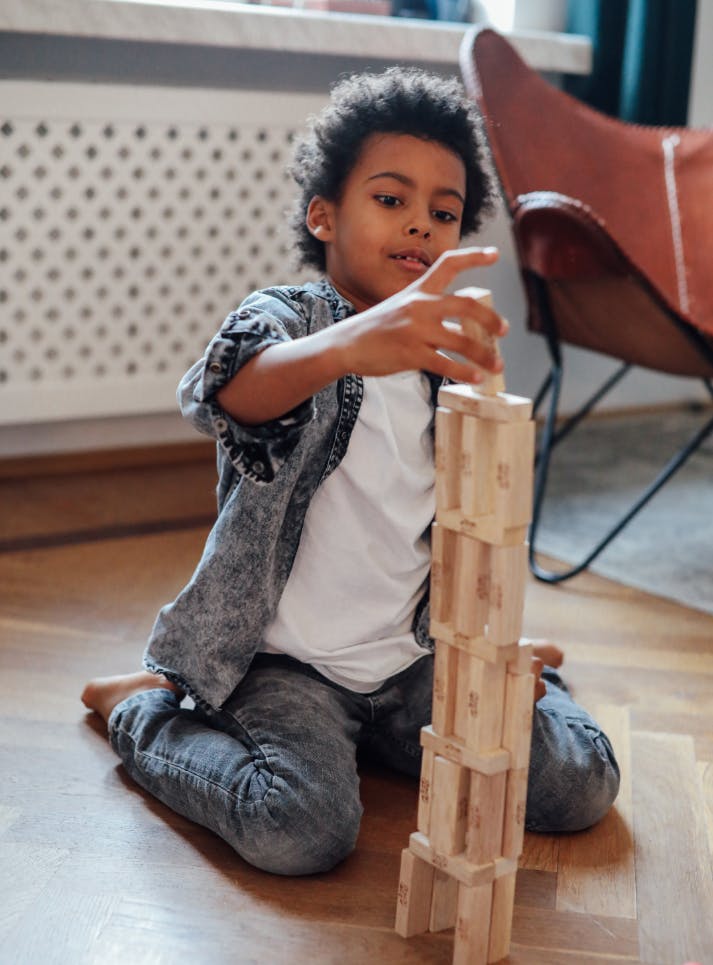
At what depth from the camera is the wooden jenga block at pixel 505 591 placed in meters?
0.83

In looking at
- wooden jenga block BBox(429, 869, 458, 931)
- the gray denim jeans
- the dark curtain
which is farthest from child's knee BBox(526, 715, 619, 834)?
the dark curtain

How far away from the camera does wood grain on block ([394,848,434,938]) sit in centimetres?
94

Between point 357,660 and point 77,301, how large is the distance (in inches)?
47.1

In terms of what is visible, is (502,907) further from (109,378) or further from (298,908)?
(109,378)

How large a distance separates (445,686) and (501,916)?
0.61 ft

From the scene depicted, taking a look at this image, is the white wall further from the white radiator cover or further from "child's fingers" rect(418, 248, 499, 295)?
"child's fingers" rect(418, 248, 499, 295)

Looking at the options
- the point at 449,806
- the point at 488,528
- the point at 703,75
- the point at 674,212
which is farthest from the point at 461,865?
the point at 703,75

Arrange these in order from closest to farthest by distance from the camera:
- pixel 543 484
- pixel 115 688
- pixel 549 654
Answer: pixel 115 688 → pixel 549 654 → pixel 543 484

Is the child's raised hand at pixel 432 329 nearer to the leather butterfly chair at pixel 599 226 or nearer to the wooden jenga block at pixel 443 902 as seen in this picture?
the wooden jenga block at pixel 443 902

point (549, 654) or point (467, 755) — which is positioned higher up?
point (467, 755)

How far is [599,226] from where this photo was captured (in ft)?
5.22

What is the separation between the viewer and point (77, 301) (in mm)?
2148

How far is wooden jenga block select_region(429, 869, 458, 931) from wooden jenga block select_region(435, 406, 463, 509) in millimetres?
302

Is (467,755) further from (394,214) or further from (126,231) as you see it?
(126,231)
